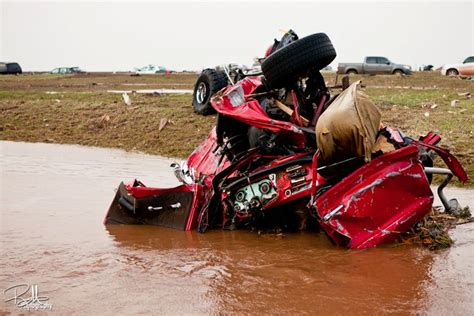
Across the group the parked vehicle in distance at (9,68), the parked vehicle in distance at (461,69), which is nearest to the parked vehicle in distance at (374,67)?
the parked vehicle in distance at (461,69)

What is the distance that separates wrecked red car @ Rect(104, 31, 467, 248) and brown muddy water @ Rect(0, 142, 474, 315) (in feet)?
0.69

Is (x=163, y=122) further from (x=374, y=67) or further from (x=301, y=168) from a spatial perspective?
(x=374, y=67)

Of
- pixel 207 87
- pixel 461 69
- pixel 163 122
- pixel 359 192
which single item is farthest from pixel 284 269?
pixel 461 69

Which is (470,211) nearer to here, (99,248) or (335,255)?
(335,255)

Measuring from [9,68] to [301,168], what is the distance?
5167 centimetres

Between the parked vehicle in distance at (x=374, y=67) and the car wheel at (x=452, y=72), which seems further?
the parked vehicle in distance at (x=374, y=67)

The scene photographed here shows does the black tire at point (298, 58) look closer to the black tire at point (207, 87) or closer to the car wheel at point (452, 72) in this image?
the black tire at point (207, 87)

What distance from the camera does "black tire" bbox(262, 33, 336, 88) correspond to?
5371 millimetres

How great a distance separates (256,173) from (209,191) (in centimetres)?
67

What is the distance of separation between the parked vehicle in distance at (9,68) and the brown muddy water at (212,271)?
4863 centimetres

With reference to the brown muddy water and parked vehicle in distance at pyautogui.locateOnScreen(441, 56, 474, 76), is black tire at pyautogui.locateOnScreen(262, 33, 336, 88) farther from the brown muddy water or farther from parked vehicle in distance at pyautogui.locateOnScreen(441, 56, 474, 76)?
parked vehicle in distance at pyautogui.locateOnScreen(441, 56, 474, 76)

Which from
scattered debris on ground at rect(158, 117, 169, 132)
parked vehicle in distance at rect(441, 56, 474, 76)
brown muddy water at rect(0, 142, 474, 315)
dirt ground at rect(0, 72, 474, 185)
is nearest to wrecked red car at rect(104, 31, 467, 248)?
brown muddy water at rect(0, 142, 474, 315)

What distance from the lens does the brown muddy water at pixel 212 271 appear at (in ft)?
12.3

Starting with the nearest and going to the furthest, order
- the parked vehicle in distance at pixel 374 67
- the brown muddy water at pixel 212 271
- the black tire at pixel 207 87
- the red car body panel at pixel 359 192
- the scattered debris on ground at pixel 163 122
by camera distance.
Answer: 1. the brown muddy water at pixel 212 271
2. the red car body panel at pixel 359 192
3. the black tire at pixel 207 87
4. the scattered debris on ground at pixel 163 122
5. the parked vehicle in distance at pixel 374 67
